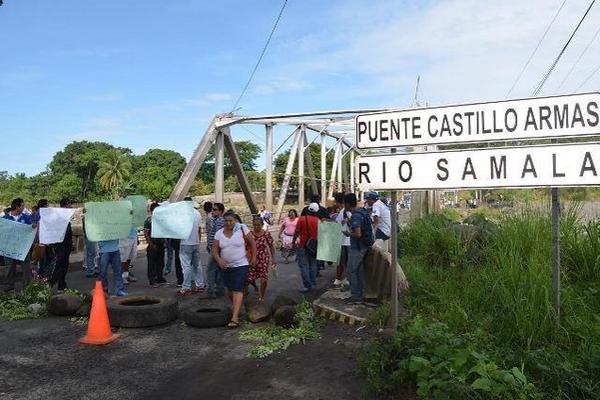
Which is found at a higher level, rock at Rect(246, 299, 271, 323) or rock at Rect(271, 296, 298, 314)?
rock at Rect(271, 296, 298, 314)

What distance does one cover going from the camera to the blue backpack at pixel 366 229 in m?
7.59

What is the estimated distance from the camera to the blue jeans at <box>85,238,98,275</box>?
11289 mm

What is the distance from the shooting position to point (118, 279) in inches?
342

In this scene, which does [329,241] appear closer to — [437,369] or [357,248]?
[357,248]

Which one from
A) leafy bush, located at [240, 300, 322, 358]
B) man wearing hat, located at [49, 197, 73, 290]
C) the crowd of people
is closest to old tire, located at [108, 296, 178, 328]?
the crowd of people

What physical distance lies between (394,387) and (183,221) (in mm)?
5839

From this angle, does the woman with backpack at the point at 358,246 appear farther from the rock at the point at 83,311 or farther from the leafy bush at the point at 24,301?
the leafy bush at the point at 24,301

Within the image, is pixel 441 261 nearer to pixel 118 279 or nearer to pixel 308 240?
pixel 308 240

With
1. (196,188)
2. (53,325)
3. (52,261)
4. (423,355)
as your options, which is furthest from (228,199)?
(423,355)

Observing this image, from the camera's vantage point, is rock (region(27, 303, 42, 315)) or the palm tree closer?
rock (region(27, 303, 42, 315))

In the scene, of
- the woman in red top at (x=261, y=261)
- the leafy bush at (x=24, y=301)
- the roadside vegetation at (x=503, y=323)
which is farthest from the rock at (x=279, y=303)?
the leafy bush at (x=24, y=301)

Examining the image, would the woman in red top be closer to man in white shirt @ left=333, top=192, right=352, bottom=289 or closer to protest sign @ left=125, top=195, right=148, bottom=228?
man in white shirt @ left=333, top=192, right=352, bottom=289

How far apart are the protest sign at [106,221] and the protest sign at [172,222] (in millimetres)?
506

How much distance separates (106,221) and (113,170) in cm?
7366
